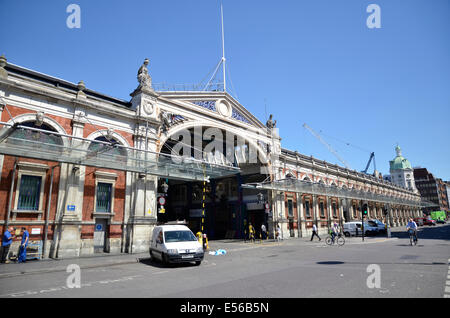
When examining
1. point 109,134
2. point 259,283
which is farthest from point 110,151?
point 259,283

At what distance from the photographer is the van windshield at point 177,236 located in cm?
1314

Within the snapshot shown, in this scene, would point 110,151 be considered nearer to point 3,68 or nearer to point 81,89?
point 81,89

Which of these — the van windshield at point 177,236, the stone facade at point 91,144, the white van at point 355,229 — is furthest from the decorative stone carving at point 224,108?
the white van at point 355,229

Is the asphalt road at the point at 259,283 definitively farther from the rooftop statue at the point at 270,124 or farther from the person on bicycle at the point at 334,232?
the rooftop statue at the point at 270,124

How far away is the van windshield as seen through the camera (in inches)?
517

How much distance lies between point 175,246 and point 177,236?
41.2 inches

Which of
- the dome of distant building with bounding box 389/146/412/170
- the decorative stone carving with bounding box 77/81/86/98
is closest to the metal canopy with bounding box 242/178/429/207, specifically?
the decorative stone carving with bounding box 77/81/86/98

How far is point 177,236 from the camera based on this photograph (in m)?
13.4

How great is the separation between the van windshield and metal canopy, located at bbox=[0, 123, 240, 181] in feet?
16.8

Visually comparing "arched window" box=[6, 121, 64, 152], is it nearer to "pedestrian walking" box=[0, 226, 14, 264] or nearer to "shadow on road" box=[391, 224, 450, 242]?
"pedestrian walking" box=[0, 226, 14, 264]
